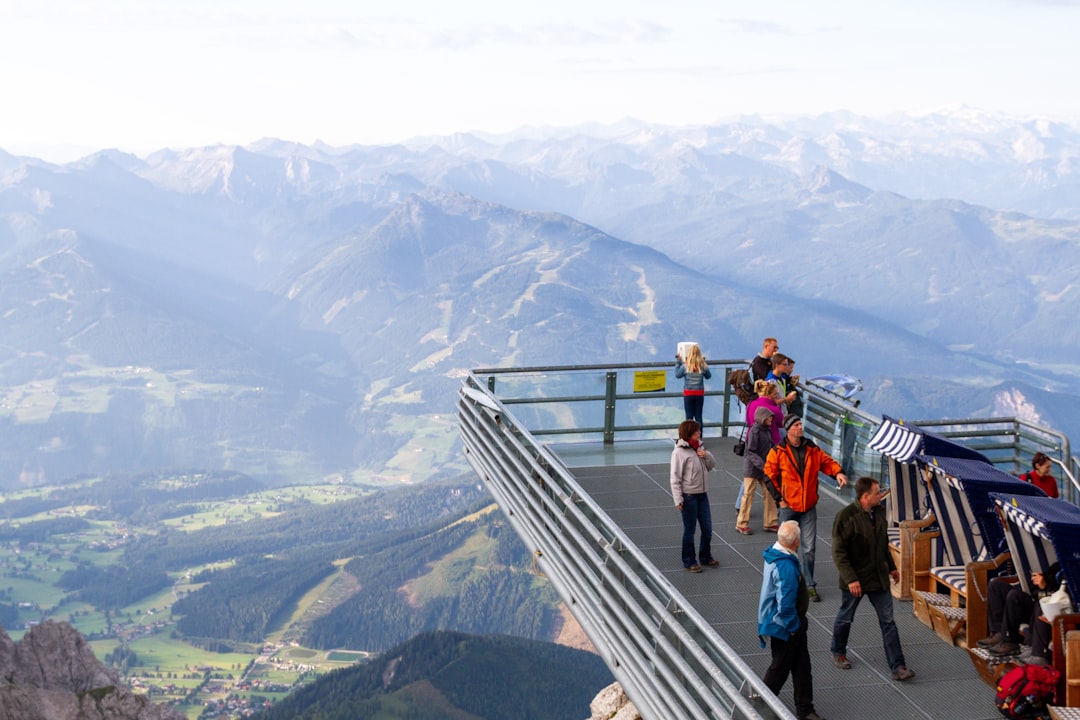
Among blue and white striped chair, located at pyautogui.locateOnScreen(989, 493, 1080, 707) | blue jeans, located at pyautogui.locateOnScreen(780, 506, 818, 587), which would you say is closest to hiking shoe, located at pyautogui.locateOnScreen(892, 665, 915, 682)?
blue and white striped chair, located at pyautogui.locateOnScreen(989, 493, 1080, 707)

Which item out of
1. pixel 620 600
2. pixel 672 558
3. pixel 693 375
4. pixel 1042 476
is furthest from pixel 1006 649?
pixel 693 375

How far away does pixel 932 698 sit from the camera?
9664 mm

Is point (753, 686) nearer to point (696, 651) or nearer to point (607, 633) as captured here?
point (696, 651)

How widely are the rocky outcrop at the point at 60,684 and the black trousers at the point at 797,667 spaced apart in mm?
59260

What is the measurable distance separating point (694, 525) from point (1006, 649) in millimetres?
3404

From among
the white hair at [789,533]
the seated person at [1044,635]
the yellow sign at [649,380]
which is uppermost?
the white hair at [789,533]

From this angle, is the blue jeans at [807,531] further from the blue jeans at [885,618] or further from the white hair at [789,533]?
the white hair at [789,533]

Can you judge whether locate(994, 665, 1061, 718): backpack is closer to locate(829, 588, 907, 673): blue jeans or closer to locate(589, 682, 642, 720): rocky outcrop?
locate(829, 588, 907, 673): blue jeans

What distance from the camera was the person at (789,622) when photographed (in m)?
9.02

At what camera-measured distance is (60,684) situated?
243ft

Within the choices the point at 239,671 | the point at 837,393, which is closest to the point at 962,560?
the point at 837,393

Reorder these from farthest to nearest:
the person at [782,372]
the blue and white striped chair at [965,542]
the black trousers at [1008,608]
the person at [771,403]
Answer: the person at [782,372] → the person at [771,403] → the blue and white striped chair at [965,542] → the black trousers at [1008,608]

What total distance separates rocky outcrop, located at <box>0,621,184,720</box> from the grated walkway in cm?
5359

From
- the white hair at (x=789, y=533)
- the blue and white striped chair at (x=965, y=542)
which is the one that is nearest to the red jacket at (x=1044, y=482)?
the blue and white striped chair at (x=965, y=542)
